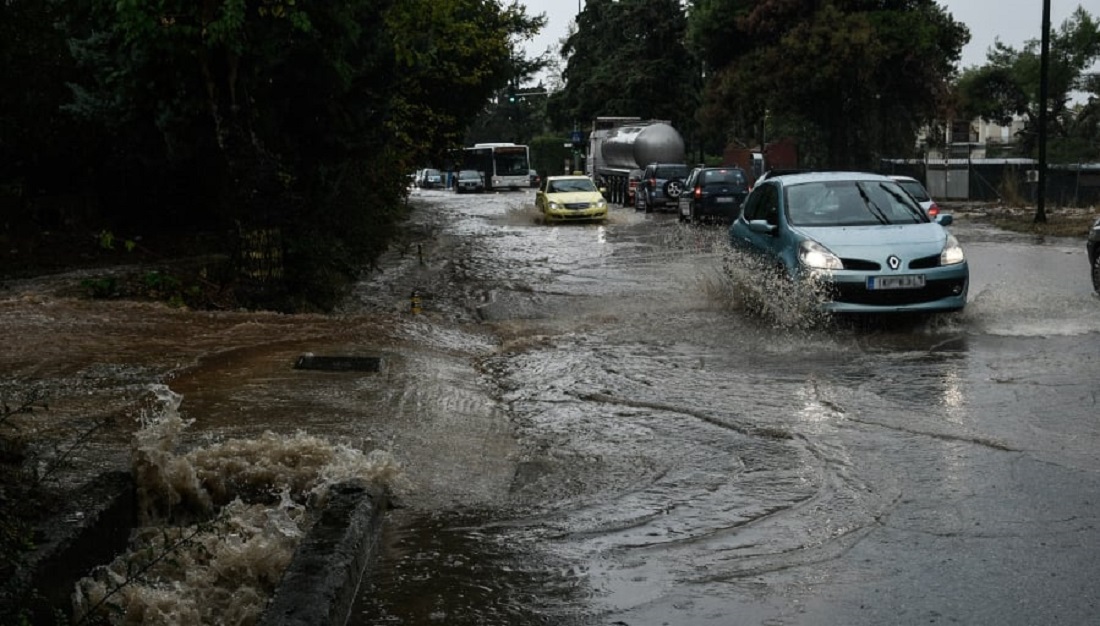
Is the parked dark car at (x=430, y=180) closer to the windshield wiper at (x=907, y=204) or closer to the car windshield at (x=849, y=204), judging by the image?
the car windshield at (x=849, y=204)

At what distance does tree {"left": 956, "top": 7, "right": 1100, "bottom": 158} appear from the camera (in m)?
62.6

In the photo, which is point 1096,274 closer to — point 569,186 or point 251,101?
point 251,101

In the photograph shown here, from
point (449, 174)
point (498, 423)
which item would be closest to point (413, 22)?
point (498, 423)

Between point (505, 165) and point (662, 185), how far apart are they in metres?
32.1

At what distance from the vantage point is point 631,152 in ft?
169

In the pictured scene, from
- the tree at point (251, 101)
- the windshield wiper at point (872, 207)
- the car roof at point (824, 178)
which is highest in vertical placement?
the tree at point (251, 101)

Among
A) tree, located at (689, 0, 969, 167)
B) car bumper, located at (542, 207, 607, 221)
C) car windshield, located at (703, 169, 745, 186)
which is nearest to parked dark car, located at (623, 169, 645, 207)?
tree, located at (689, 0, 969, 167)

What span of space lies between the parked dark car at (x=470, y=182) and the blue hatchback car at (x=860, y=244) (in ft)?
204

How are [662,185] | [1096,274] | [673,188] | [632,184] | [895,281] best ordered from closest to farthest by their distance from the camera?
1. [895,281]
2. [1096,274]
3. [673,188]
4. [662,185]
5. [632,184]

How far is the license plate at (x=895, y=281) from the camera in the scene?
40.4 ft

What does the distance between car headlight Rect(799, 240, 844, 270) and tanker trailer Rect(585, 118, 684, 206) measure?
36.6 metres

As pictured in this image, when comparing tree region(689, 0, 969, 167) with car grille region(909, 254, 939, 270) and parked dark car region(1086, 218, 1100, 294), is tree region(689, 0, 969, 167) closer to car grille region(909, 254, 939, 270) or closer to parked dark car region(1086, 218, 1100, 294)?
parked dark car region(1086, 218, 1100, 294)

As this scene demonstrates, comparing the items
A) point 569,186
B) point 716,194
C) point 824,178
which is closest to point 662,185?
point 569,186

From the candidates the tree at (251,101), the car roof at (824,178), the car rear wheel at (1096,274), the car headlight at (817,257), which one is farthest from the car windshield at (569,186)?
the car headlight at (817,257)
